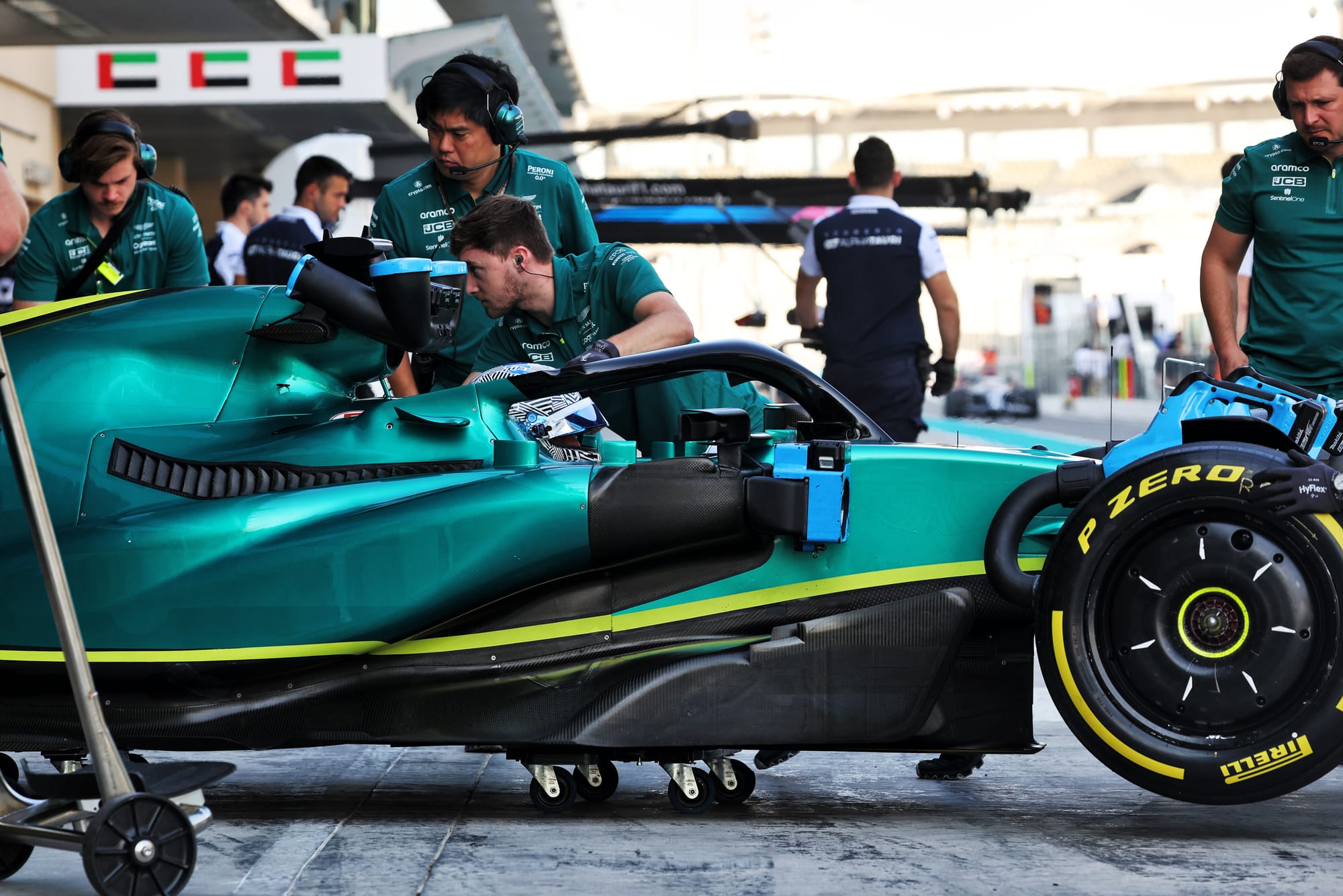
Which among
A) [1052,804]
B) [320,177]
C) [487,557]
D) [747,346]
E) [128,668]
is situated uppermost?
[320,177]

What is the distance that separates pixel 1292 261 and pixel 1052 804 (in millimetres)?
1531

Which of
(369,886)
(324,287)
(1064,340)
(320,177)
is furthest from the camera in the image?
(1064,340)

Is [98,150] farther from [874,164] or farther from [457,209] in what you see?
[874,164]

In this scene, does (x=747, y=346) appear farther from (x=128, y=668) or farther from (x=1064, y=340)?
(x=1064, y=340)

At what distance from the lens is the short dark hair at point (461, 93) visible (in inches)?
162

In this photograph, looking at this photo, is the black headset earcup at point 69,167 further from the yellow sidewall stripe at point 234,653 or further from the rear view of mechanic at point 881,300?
the rear view of mechanic at point 881,300

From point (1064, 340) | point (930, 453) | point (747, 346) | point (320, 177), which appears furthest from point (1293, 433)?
point (1064, 340)

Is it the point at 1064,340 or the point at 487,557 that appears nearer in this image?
the point at 487,557

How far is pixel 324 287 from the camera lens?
3.11 metres

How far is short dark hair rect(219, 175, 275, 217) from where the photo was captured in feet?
27.0

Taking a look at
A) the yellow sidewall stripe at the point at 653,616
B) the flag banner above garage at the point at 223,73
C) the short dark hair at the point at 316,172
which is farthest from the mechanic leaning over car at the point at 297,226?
the flag banner above garage at the point at 223,73

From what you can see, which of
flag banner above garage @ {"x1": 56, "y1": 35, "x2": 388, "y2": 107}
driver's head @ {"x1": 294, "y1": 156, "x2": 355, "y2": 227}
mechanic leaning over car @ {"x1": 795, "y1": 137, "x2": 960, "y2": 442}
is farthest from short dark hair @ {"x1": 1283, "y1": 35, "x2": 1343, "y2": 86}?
flag banner above garage @ {"x1": 56, "y1": 35, "x2": 388, "y2": 107}

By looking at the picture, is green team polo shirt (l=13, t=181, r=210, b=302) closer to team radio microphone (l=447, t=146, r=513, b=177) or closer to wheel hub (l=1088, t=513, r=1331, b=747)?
team radio microphone (l=447, t=146, r=513, b=177)

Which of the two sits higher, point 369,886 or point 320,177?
point 320,177
